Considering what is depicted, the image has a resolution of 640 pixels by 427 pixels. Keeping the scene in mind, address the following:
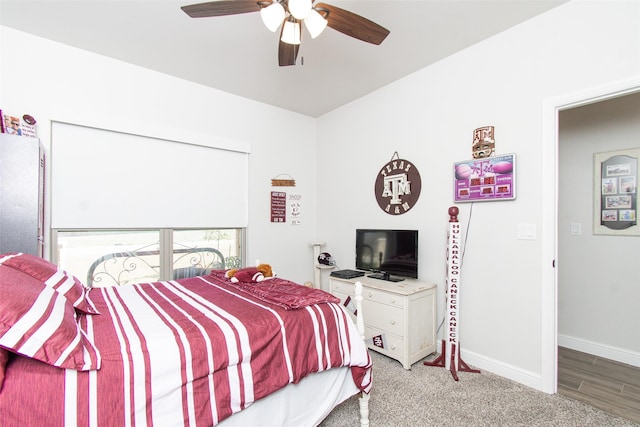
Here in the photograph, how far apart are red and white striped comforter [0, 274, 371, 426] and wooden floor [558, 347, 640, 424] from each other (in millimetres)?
1618

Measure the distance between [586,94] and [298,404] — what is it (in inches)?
105

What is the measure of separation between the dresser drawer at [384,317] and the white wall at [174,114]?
145cm

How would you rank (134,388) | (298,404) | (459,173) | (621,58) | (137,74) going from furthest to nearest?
1. (137,74)
2. (459,173)
3. (621,58)
4. (298,404)
5. (134,388)

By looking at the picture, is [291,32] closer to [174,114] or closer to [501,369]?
[174,114]

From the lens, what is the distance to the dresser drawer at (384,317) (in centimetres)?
255

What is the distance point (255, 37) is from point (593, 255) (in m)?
3.63

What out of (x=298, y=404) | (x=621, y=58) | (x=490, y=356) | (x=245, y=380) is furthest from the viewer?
(x=490, y=356)

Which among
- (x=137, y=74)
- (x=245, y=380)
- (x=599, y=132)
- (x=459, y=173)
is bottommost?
(x=245, y=380)

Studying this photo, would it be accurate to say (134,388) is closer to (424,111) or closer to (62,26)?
(62,26)

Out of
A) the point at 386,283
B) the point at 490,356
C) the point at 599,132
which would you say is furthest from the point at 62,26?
the point at 599,132

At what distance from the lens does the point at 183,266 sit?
129 inches

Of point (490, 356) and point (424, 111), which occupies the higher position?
point (424, 111)

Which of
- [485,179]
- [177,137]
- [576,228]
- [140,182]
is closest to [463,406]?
[485,179]

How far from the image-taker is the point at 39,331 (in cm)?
104
